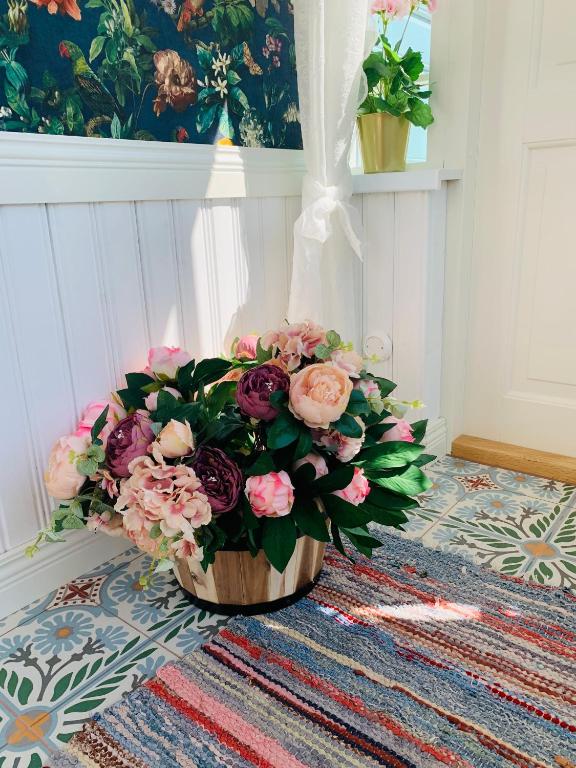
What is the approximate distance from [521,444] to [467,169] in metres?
0.82

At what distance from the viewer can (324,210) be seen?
5.21ft

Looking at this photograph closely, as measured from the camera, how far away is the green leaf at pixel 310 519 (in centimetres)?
108

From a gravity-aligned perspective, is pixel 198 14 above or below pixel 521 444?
above

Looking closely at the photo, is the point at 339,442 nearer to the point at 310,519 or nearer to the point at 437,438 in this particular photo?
the point at 310,519

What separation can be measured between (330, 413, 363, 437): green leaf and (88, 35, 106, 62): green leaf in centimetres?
84

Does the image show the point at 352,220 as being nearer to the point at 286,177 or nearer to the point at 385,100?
the point at 286,177

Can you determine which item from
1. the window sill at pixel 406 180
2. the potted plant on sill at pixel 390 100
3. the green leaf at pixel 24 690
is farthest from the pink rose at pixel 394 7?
the green leaf at pixel 24 690

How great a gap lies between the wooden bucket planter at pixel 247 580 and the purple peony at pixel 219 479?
13 cm

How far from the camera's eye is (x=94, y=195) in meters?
1.24

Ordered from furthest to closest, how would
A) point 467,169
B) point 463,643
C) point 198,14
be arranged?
point 467,169, point 198,14, point 463,643

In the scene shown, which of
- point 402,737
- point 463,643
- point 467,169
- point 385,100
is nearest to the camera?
point 402,737

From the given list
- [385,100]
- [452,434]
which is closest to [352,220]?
[385,100]

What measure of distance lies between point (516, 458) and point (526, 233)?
640 millimetres

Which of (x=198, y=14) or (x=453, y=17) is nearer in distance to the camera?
(x=198, y=14)
